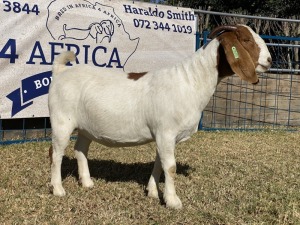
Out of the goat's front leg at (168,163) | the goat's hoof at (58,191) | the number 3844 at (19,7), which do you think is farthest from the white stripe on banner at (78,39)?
the goat's front leg at (168,163)

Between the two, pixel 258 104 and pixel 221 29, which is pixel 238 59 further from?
pixel 258 104

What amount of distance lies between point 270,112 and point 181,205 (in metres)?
6.24

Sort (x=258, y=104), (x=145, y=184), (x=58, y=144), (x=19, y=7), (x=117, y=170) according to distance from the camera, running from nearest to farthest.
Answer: (x=58, y=144), (x=145, y=184), (x=117, y=170), (x=19, y=7), (x=258, y=104)

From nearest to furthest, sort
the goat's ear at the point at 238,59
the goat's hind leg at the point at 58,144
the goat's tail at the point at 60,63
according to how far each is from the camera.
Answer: the goat's ear at the point at 238,59
the goat's hind leg at the point at 58,144
the goat's tail at the point at 60,63

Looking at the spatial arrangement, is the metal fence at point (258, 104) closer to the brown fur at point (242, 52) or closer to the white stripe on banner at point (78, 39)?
the white stripe on banner at point (78, 39)

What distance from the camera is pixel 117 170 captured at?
544cm

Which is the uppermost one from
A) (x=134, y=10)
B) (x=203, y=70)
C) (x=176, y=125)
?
(x=134, y=10)

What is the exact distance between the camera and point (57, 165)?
4.34 m

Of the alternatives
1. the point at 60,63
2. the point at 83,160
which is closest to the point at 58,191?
the point at 83,160

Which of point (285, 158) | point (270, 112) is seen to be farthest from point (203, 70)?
point (270, 112)

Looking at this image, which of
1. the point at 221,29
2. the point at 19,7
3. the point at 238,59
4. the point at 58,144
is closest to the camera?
the point at 238,59

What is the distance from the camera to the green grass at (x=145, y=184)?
3.76 m

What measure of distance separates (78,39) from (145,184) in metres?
3.42

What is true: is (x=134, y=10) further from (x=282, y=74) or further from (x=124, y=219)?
(x=124, y=219)
